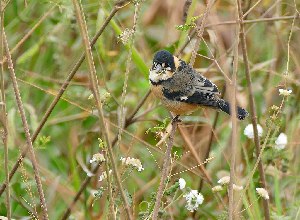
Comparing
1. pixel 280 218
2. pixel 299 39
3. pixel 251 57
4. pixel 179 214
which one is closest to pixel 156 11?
pixel 251 57

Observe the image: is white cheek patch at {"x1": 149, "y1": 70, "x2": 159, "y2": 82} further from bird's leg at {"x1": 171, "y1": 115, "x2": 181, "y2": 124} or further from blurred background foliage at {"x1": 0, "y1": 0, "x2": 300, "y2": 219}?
bird's leg at {"x1": 171, "y1": 115, "x2": 181, "y2": 124}

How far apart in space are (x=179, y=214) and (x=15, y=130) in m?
1.15

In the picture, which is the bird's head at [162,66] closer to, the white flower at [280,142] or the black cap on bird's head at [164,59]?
the black cap on bird's head at [164,59]

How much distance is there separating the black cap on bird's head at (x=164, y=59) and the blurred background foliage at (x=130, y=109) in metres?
0.08

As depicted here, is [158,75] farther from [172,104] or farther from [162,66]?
[172,104]

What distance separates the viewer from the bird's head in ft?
14.0

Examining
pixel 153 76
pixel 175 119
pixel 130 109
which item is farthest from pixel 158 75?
pixel 130 109

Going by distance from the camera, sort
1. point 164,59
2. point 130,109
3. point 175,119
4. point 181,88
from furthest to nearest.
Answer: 1. point 130,109
2. point 181,88
3. point 164,59
4. point 175,119

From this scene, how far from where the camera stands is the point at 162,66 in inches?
170

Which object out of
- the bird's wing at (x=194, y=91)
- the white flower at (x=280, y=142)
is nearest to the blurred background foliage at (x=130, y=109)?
the white flower at (x=280, y=142)

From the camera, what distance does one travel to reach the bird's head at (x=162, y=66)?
4.25 meters

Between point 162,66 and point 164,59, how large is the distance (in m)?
0.05

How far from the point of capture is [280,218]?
3.53 meters

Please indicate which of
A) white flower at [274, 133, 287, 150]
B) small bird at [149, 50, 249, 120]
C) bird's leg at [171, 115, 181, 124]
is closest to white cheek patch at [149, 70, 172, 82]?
small bird at [149, 50, 249, 120]
